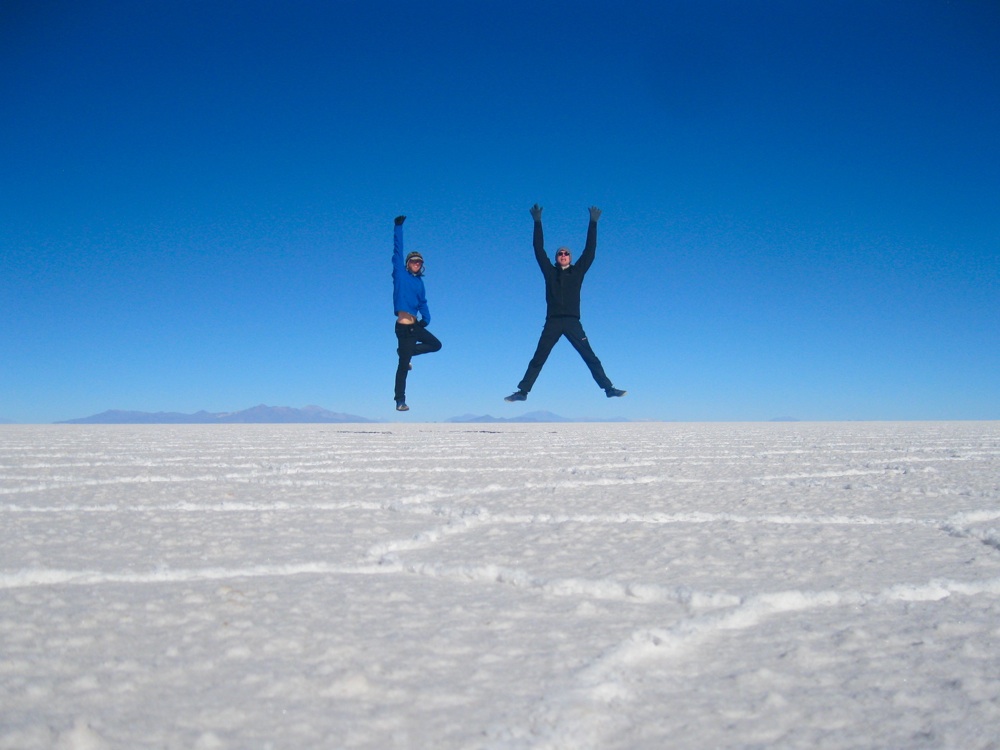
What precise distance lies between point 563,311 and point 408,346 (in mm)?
1641

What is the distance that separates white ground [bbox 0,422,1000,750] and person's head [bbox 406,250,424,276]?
5.98 meters

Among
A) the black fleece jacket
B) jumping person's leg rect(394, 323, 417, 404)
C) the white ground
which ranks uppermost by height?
the black fleece jacket

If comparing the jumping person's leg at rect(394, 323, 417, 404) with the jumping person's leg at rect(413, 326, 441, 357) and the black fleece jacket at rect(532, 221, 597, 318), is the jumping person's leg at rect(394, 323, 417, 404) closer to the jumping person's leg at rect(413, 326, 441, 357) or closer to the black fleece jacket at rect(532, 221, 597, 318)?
the jumping person's leg at rect(413, 326, 441, 357)

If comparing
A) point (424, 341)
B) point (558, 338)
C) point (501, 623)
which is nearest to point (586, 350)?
point (558, 338)

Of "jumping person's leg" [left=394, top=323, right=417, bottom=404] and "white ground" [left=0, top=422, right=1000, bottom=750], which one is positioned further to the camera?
"jumping person's leg" [left=394, top=323, right=417, bottom=404]

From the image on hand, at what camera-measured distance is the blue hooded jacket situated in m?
7.67

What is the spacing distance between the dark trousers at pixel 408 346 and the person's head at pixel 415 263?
1.83ft

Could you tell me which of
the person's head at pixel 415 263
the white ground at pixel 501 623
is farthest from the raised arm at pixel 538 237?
the white ground at pixel 501 623

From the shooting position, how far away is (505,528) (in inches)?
A: 63.1

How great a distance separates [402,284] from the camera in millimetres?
7715

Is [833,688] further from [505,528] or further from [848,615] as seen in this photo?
[505,528]

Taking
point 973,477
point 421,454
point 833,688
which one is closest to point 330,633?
point 833,688

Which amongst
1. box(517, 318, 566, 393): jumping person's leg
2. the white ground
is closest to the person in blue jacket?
box(517, 318, 566, 393): jumping person's leg

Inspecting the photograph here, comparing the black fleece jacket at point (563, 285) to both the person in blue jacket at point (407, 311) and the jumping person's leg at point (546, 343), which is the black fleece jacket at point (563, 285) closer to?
the jumping person's leg at point (546, 343)
